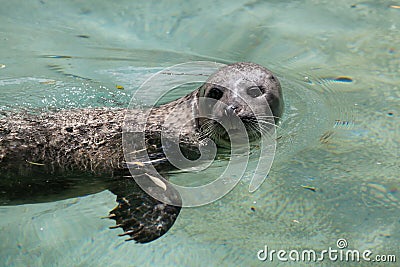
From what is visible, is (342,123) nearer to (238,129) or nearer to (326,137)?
(326,137)

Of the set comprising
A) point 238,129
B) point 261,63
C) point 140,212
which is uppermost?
point 261,63

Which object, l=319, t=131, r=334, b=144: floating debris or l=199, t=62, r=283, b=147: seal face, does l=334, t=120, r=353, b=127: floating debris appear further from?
l=199, t=62, r=283, b=147: seal face

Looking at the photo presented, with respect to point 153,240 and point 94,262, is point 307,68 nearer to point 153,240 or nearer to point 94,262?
point 153,240

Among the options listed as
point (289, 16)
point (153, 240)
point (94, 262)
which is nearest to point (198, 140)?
point (153, 240)

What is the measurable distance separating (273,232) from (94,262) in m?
1.29

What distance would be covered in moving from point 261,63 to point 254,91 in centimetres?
160

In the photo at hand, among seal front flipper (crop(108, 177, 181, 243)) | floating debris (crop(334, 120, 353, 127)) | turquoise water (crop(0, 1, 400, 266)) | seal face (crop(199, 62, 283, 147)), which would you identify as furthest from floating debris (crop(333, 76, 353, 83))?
seal front flipper (crop(108, 177, 181, 243))

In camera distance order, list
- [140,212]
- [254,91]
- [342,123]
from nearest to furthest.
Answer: [140,212]
[254,91]
[342,123]

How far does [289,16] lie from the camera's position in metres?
6.93

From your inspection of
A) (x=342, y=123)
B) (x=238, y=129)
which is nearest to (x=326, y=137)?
(x=342, y=123)

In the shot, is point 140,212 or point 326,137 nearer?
point 140,212

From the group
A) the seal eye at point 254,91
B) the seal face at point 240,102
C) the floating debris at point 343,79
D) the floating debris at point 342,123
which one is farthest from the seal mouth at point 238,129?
the floating debris at point 343,79

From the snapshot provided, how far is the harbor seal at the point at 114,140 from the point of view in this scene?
4.31 metres

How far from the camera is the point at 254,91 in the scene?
14.8 ft
